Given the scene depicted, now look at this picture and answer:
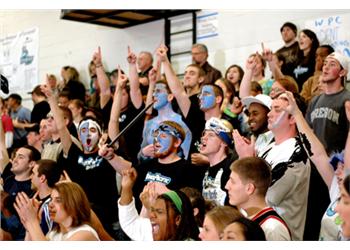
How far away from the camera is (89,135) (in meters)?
4.62

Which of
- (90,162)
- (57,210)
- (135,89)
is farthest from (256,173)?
(135,89)

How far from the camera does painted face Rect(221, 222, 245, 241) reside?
7.80ft

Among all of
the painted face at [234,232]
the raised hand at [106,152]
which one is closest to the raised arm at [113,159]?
the raised hand at [106,152]

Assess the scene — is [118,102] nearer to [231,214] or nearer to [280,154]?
[280,154]

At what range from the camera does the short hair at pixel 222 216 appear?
2496 millimetres

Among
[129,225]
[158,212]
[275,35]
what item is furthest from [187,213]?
[275,35]

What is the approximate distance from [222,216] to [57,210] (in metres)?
1.15

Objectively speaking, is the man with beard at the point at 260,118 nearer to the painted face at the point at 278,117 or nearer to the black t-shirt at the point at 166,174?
the painted face at the point at 278,117

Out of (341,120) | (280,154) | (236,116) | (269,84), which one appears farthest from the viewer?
(269,84)

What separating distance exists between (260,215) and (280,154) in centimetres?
69

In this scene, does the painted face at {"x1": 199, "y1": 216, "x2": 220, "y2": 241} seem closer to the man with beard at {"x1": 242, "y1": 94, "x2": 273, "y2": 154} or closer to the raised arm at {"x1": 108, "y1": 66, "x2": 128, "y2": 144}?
the man with beard at {"x1": 242, "y1": 94, "x2": 273, "y2": 154}

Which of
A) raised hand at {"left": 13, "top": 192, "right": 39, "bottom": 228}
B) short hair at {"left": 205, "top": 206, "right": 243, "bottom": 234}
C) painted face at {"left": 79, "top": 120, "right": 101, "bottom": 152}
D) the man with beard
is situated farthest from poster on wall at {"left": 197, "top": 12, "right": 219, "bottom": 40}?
short hair at {"left": 205, "top": 206, "right": 243, "bottom": 234}

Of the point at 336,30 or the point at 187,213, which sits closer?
the point at 187,213

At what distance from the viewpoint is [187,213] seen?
2.84m
